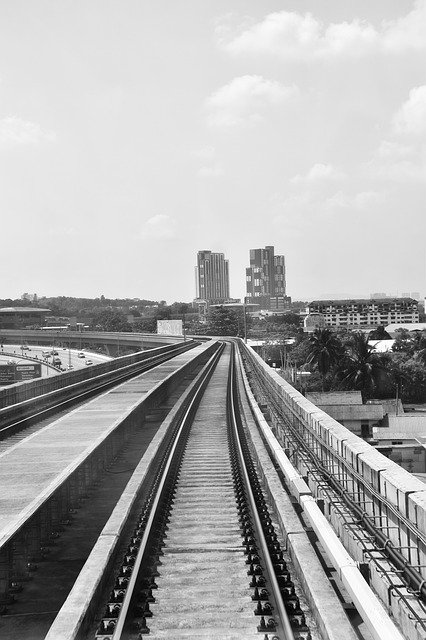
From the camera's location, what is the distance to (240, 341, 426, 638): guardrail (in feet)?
21.1

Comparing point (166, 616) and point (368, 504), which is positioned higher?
point (368, 504)

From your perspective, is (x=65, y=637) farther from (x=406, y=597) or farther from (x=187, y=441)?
(x=187, y=441)

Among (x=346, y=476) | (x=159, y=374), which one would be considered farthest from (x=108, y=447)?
(x=159, y=374)

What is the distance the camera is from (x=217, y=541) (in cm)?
977

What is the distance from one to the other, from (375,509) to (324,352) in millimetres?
52543

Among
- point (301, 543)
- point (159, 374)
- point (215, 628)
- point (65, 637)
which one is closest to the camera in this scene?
point (65, 637)

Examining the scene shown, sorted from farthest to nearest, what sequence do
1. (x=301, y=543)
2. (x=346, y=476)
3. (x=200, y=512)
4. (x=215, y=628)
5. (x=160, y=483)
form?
(x=160, y=483) < (x=200, y=512) < (x=346, y=476) < (x=301, y=543) < (x=215, y=628)

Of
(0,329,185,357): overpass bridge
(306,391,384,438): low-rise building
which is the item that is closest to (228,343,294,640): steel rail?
(306,391,384,438): low-rise building

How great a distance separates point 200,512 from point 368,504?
3488 mm

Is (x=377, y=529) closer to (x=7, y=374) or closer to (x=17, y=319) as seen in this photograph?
(x=7, y=374)

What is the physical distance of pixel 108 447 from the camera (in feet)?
52.3

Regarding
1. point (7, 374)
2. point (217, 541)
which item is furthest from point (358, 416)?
point (217, 541)

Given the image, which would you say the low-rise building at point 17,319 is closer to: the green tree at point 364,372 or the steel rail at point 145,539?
the green tree at point 364,372

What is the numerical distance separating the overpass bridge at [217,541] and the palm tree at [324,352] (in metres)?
44.3
